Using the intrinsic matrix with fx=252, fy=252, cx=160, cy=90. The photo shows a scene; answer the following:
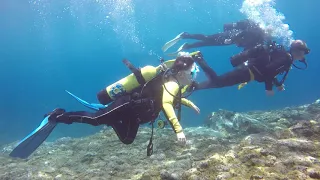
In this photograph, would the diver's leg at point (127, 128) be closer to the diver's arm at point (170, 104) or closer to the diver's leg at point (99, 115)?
the diver's leg at point (99, 115)

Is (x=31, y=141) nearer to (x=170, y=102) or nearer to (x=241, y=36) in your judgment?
(x=170, y=102)

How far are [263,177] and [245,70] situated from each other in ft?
15.7

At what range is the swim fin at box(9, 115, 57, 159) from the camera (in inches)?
233

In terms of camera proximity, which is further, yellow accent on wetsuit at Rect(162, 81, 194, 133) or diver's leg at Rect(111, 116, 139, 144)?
diver's leg at Rect(111, 116, 139, 144)

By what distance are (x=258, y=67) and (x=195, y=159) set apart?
382 centimetres

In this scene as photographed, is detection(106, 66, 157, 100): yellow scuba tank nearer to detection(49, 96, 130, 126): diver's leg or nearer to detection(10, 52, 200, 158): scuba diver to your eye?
detection(10, 52, 200, 158): scuba diver

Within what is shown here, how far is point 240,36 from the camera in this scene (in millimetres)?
10586

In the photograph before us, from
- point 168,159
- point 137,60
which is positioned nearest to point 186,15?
point 137,60

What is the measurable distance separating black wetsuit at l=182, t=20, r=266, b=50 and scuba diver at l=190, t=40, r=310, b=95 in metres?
Result: 2.78

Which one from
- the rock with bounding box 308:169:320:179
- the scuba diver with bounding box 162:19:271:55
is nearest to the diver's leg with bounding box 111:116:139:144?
the rock with bounding box 308:169:320:179

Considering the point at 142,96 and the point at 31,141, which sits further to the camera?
the point at 31,141

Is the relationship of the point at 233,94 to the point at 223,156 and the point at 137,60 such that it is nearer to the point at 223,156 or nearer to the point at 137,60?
the point at 137,60

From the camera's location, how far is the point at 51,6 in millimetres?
46250

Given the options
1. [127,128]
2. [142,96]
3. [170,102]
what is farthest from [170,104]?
[127,128]
